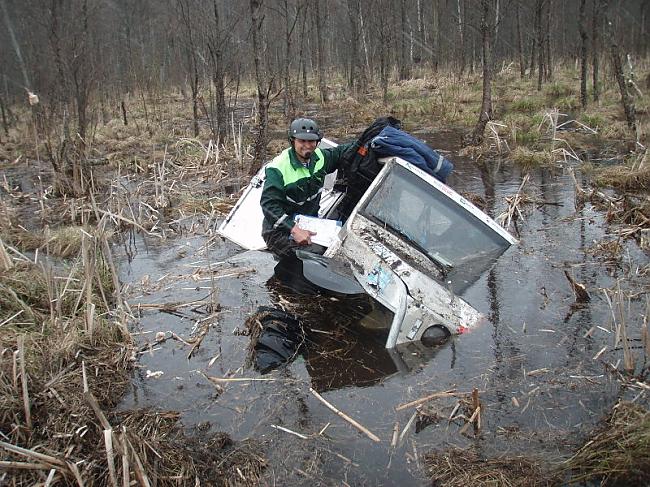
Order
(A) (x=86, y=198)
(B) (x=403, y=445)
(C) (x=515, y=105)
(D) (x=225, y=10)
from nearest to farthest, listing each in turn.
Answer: (B) (x=403, y=445)
(A) (x=86, y=198)
(D) (x=225, y=10)
(C) (x=515, y=105)

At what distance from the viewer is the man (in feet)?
18.4

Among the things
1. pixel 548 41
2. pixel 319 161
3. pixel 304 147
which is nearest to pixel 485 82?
pixel 319 161

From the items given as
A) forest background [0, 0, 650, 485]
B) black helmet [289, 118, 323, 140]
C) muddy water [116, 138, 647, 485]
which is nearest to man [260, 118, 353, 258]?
black helmet [289, 118, 323, 140]

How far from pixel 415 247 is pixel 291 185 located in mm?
1603

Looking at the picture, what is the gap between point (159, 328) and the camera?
214 inches

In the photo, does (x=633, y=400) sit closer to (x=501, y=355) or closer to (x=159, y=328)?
(x=501, y=355)

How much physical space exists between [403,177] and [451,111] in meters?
13.5

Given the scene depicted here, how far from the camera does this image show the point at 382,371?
4500 millimetres

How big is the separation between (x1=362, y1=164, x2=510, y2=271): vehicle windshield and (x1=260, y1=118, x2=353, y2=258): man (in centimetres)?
78

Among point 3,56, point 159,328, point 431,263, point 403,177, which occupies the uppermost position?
point 3,56

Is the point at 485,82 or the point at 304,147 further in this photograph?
the point at 485,82

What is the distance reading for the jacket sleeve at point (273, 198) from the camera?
18.4ft

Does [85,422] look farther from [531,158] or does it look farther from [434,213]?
[531,158]

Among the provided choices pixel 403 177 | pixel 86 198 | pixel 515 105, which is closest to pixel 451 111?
pixel 515 105
